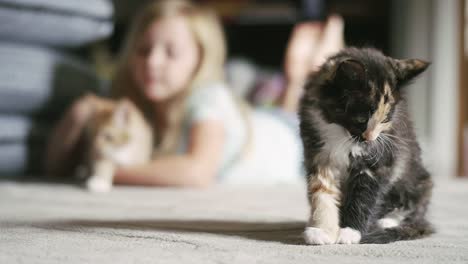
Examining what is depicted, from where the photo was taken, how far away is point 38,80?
1.97 m

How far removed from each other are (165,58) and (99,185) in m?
0.52

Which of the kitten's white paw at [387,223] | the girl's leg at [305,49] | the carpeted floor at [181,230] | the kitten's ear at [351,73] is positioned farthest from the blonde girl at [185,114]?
the kitten's ear at [351,73]

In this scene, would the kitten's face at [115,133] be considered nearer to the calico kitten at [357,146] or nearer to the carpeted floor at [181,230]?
the carpeted floor at [181,230]

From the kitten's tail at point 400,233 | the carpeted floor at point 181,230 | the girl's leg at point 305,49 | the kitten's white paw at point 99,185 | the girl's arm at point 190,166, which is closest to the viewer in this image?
the carpeted floor at point 181,230

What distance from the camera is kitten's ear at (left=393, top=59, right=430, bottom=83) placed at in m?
0.91

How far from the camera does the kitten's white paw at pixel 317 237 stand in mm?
878

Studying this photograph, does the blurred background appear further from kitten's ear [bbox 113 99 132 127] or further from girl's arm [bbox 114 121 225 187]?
girl's arm [bbox 114 121 225 187]

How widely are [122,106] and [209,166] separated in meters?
0.35

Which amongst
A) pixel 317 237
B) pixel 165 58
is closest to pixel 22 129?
pixel 165 58

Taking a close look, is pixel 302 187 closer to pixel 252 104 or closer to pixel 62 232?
pixel 252 104

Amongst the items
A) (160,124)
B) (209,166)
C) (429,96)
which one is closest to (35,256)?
(209,166)

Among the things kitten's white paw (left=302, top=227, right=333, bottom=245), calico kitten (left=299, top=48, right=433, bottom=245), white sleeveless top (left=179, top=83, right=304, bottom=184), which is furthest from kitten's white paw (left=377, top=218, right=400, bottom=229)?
white sleeveless top (left=179, top=83, right=304, bottom=184)

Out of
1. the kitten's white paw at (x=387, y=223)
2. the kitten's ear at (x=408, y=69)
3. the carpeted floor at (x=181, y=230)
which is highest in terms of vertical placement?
the kitten's ear at (x=408, y=69)

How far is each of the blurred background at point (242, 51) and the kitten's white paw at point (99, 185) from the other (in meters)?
0.40
